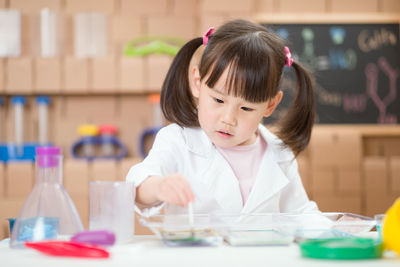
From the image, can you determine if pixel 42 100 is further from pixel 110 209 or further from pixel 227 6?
pixel 110 209

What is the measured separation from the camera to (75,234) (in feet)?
2.32

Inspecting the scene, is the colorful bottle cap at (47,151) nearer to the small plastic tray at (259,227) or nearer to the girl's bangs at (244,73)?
the small plastic tray at (259,227)

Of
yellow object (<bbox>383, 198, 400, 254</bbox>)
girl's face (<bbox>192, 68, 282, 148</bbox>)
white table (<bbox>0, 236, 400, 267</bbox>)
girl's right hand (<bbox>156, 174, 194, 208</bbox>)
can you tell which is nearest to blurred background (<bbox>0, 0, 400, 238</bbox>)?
girl's face (<bbox>192, 68, 282, 148</bbox>)

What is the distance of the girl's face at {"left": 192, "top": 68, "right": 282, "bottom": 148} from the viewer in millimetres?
1082

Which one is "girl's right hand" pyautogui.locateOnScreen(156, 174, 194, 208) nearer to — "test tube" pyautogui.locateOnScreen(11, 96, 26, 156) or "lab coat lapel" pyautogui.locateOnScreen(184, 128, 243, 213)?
"lab coat lapel" pyautogui.locateOnScreen(184, 128, 243, 213)

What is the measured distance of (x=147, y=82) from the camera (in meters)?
2.50

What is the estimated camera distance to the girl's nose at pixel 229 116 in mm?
1076

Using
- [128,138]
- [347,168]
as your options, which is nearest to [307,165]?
[347,168]

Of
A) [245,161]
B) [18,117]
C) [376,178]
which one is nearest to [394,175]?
[376,178]

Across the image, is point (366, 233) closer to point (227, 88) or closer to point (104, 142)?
point (227, 88)

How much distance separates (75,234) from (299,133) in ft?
2.40

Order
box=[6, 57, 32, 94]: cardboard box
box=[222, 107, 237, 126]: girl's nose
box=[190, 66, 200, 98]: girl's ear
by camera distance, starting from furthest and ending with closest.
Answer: box=[6, 57, 32, 94]: cardboard box
box=[190, 66, 200, 98]: girl's ear
box=[222, 107, 237, 126]: girl's nose

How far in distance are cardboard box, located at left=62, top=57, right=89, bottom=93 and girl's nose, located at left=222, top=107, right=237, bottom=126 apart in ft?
5.09

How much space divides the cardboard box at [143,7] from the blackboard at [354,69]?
0.71 m
